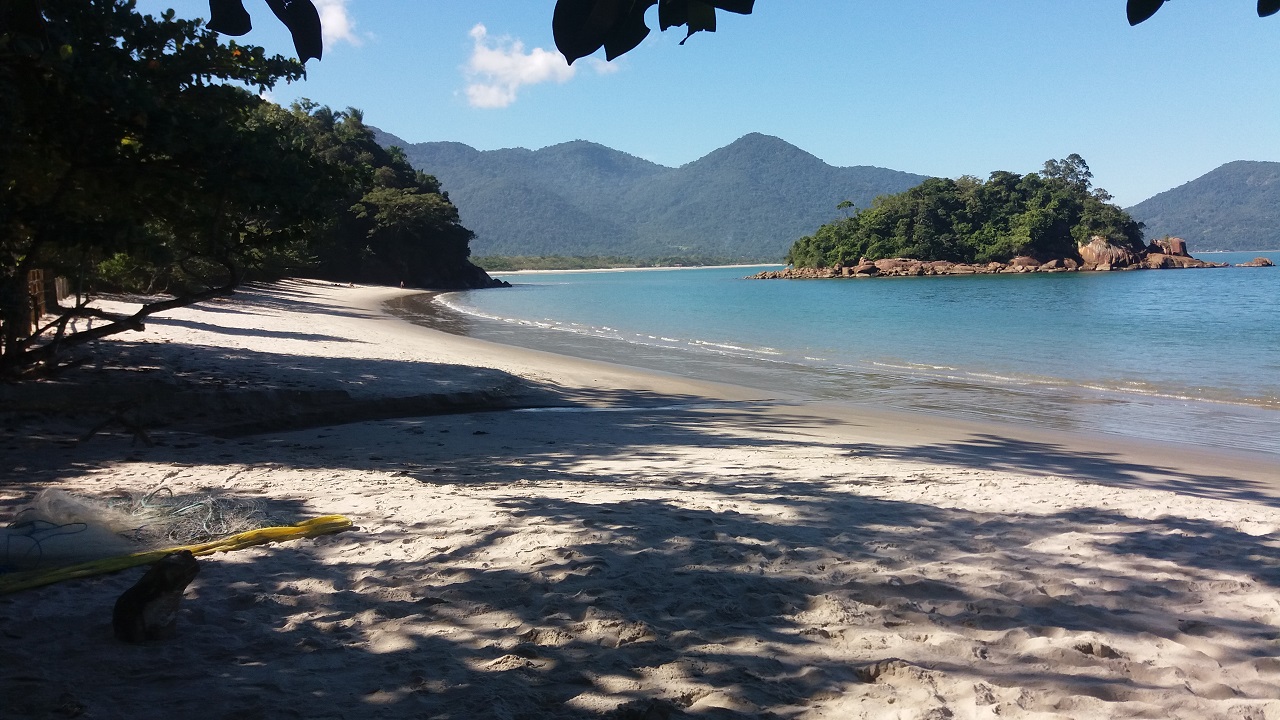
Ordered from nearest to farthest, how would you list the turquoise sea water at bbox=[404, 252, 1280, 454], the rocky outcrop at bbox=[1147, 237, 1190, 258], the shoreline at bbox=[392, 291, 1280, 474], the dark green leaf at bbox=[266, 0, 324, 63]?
1. the dark green leaf at bbox=[266, 0, 324, 63]
2. the shoreline at bbox=[392, 291, 1280, 474]
3. the turquoise sea water at bbox=[404, 252, 1280, 454]
4. the rocky outcrop at bbox=[1147, 237, 1190, 258]

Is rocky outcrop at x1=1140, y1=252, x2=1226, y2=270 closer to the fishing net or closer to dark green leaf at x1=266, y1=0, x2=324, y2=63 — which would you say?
the fishing net

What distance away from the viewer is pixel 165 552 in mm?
4086

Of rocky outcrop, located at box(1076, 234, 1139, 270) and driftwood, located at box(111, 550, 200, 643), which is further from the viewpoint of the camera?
rocky outcrop, located at box(1076, 234, 1139, 270)

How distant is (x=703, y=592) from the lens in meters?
3.75

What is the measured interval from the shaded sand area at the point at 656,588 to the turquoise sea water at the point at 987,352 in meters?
4.96

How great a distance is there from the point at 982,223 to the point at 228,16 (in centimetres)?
10390

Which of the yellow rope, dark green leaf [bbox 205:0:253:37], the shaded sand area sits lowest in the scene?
the shaded sand area

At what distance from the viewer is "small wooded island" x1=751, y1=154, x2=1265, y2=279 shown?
91.8m

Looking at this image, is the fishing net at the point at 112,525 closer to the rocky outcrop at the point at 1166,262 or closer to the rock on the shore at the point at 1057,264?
the rock on the shore at the point at 1057,264

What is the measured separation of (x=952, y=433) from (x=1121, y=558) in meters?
5.87

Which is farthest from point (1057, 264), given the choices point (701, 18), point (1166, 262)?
point (701, 18)

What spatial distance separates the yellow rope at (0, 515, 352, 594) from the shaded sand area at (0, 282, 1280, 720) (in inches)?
3.4

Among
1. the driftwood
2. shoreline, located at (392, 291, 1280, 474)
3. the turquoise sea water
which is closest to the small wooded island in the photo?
the turquoise sea water

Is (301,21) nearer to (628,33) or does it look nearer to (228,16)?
(228,16)
